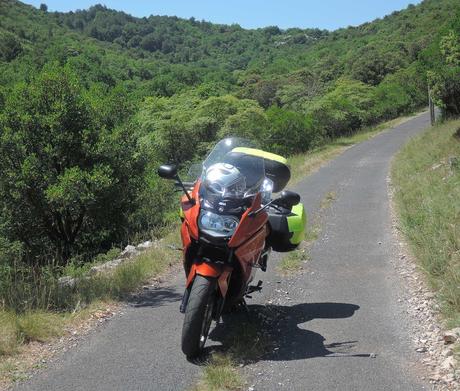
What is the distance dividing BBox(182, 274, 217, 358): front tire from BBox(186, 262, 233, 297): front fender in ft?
0.12

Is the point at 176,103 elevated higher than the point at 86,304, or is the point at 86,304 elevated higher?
the point at 176,103

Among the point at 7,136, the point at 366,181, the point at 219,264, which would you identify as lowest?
the point at 366,181

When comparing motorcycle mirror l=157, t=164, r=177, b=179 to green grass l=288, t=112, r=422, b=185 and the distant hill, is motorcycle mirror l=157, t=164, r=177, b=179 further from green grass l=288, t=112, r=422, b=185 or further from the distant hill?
green grass l=288, t=112, r=422, b=185

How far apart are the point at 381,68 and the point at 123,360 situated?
75125mm

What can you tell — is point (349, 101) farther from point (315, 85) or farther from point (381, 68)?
point (381, 68)

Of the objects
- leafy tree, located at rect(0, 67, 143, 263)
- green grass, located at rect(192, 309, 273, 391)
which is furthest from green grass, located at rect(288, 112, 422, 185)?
green grass, located at rect(192, 309, 273, 391)

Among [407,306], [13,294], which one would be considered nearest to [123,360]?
[13,294]

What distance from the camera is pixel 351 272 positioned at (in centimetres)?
738

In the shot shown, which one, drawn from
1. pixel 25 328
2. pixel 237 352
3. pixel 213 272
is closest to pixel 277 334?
pixel 237 352

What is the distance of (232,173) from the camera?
4910mm

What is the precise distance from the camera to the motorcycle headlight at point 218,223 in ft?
14.9

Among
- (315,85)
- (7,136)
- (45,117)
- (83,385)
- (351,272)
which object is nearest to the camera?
(83,385)

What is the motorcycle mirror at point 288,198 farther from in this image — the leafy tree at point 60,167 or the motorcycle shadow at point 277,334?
the leafy tree at point 60,167

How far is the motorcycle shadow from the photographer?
15.1 ft
